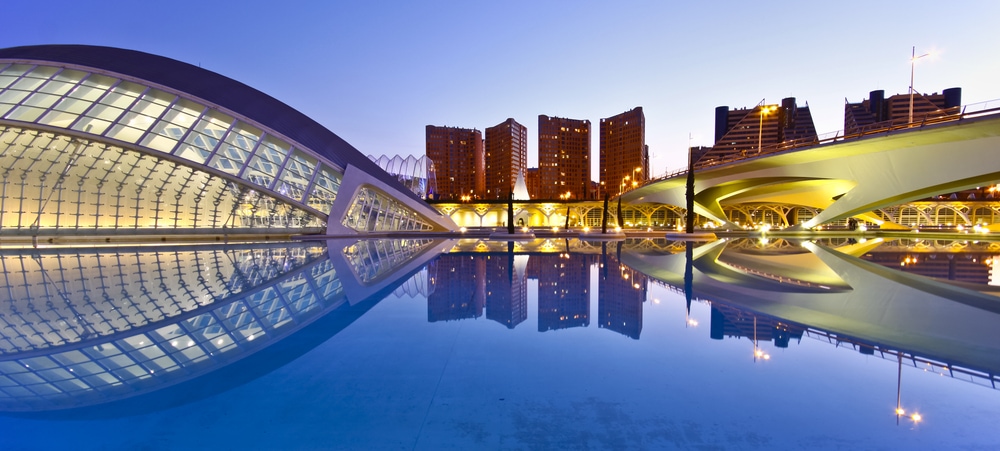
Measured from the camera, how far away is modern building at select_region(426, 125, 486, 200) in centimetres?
13762

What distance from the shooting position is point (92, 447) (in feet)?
10.9

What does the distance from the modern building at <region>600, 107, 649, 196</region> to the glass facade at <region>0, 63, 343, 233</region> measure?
4555 inches

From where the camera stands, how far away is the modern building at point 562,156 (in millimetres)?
138500

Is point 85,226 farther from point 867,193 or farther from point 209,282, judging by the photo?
point 867,193

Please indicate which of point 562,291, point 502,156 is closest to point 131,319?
point 562,291

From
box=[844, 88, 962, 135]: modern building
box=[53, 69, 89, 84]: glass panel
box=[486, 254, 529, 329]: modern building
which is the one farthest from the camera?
box=[844, 88, 962, 135]: modern building

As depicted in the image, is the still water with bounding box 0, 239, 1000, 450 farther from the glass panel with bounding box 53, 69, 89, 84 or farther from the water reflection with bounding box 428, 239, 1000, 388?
the glass panel with bounding box 53, 69, 89, 84

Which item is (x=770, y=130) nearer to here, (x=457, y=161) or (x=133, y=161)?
(x=457, y=161)

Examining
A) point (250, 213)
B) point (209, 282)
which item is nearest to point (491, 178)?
point (250, 213)

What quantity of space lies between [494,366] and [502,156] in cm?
13410

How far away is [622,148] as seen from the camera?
463 ft

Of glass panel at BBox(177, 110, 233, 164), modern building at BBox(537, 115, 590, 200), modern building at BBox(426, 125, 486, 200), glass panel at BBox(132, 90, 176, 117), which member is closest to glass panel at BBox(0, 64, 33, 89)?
glass panel at BBox(132, 90, 176, 117)

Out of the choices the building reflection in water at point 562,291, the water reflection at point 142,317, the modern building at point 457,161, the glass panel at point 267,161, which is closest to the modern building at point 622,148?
the modern building at point 457,161

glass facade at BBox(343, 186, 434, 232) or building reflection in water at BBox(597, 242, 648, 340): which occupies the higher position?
glass facade at BBox(343, 186, 434, 232)
